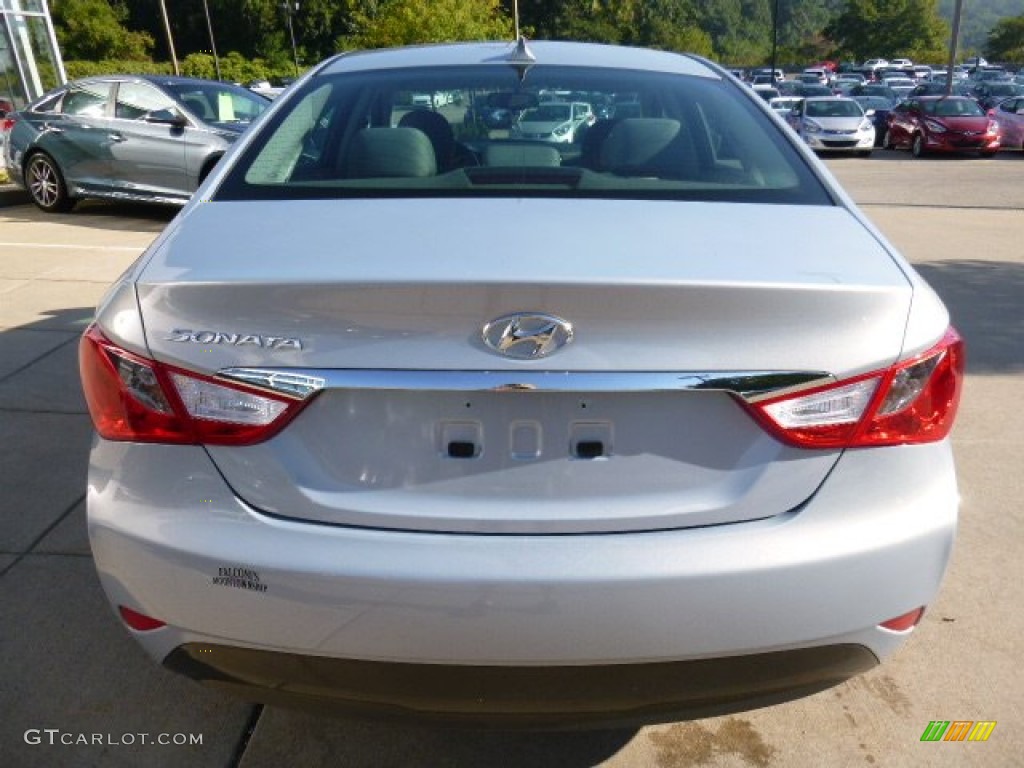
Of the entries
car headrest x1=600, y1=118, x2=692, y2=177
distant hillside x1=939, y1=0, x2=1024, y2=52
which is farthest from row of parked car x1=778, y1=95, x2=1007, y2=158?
distant hillside x1=939, y1=0, x2=1024, y2=52

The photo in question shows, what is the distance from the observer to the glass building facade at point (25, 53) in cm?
1466

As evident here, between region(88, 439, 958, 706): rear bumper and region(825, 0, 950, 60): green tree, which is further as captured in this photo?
region(825, 0, 950, 60): green tree

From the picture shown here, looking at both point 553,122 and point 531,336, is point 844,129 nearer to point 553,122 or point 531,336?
point 553,122

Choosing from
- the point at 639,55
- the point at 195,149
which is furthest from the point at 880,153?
the point at 639,55

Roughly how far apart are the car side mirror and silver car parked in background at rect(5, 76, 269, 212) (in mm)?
11

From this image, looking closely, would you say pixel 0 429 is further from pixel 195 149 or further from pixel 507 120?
pixel 195 149

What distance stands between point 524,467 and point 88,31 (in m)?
68.3

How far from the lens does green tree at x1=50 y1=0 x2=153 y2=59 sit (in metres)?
59.8

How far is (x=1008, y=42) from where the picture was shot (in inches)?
3219

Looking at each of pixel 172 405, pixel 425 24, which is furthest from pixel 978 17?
pixel 172 405

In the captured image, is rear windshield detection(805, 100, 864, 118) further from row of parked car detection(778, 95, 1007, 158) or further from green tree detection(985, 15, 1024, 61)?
green tree detection(985, 15, 1024, 61)

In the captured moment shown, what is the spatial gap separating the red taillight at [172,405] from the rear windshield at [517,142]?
618 millimetres

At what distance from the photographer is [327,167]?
2502 mm

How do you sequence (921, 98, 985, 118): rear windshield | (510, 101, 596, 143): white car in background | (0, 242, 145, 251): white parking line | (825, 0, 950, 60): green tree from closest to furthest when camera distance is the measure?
(510, 101, 596, 143): white car in background
(0, 242, 145, 251): white parking line
(921, 98, 985, 118): rear windshield
(825, 0, 950, 60): green tree
